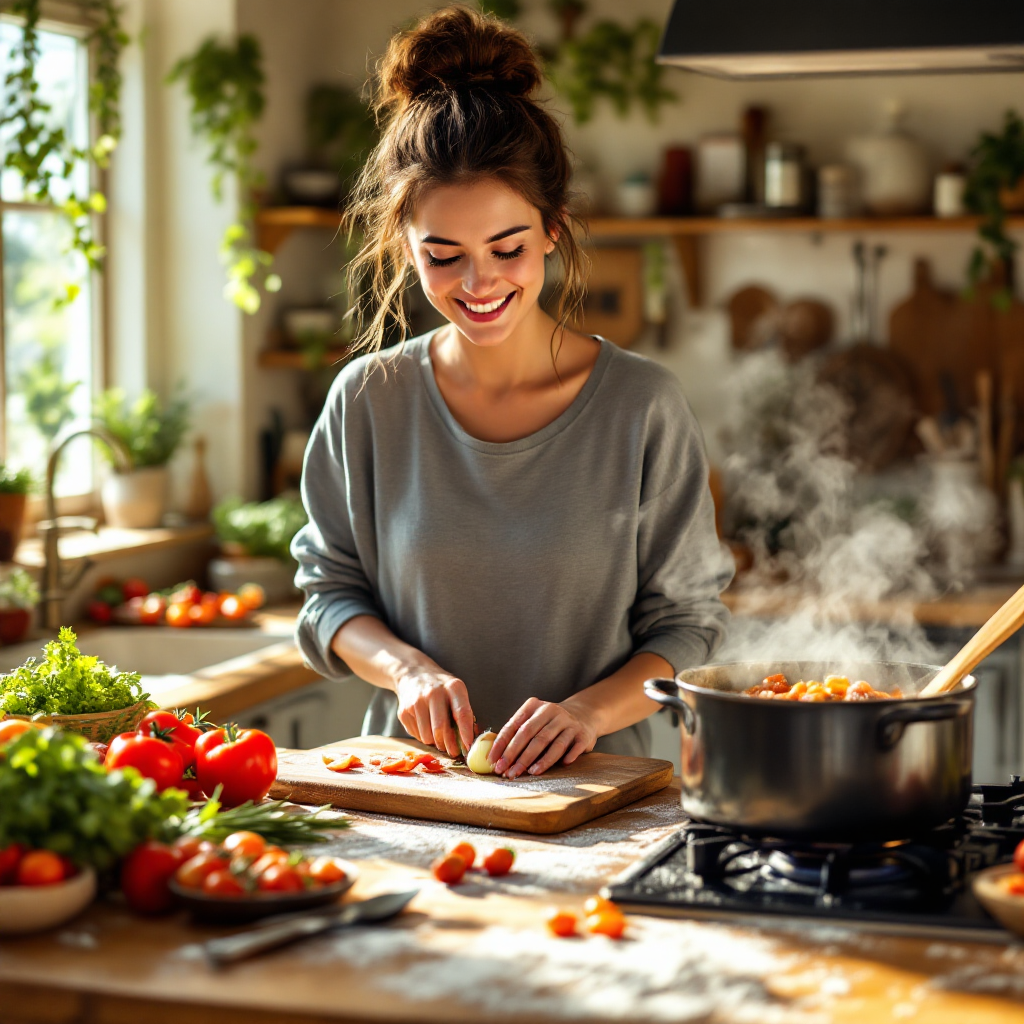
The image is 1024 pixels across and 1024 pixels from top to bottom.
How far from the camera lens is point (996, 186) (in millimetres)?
3740

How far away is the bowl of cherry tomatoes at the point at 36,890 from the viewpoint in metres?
1.12

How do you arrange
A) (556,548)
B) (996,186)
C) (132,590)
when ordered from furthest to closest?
(996,186) → (132,590) → (556,548)

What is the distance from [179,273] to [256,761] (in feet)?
8.78

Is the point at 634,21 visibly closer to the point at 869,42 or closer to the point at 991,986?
the point at 869,42

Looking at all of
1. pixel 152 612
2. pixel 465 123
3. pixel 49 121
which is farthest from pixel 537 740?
pixel 49 121

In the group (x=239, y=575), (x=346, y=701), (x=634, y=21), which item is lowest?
(x=346, y=701)

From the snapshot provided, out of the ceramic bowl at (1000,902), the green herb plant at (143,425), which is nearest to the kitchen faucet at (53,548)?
the green herb plant at (143,425)

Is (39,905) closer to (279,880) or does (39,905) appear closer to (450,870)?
(279,880)

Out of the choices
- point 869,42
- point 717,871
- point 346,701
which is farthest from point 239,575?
point 717,871

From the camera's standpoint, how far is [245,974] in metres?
1.05

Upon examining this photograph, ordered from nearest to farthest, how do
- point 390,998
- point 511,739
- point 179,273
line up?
point 390,998, point 511,739, point 179,273

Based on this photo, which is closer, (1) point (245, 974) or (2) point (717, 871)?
(1) point (245, 974)

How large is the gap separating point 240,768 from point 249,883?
0.97 feet

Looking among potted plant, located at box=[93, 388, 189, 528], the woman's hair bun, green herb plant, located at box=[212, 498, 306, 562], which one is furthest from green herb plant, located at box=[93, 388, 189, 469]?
the woman's hair bun
